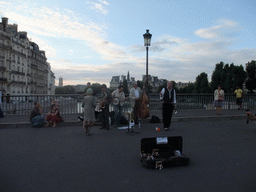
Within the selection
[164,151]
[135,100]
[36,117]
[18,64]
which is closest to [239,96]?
[135,100]

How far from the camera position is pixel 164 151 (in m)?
5.11

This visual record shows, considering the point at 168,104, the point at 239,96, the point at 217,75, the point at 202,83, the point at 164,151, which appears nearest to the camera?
the point at 164,151

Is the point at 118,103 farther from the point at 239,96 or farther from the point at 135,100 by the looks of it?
the point at 239,96

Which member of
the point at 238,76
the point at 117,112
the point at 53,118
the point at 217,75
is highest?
the point at 217,75

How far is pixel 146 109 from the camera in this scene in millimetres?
10961

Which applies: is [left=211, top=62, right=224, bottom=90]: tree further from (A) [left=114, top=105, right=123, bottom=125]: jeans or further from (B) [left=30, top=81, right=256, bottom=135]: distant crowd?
(A) [left=114, top=105, right=123, bottom=125]: jeans

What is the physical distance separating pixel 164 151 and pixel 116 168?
1142 mm

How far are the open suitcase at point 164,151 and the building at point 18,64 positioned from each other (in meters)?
75.1

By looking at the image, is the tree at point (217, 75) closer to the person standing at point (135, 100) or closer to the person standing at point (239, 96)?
the person standing at point (239, 96)

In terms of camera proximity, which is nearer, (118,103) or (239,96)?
(118,103)

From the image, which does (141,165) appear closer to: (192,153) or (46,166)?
(192,153)

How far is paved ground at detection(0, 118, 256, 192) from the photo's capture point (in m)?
3.72

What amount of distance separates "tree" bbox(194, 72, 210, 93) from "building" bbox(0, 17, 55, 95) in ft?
203

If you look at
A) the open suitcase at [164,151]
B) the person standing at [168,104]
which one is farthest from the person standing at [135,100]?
the open suitcase at [164,151]
